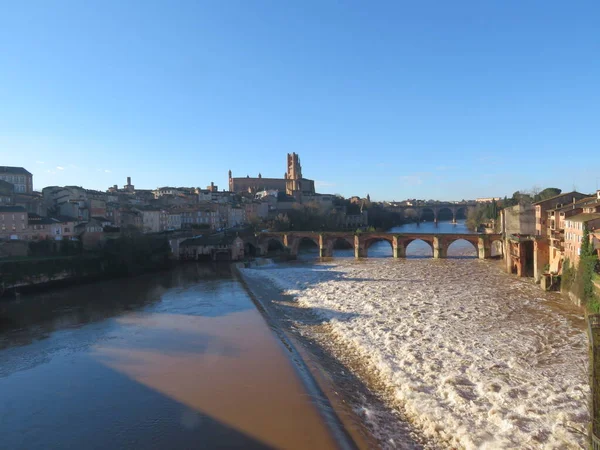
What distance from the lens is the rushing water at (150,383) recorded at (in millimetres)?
9359

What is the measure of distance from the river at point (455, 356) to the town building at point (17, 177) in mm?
40691

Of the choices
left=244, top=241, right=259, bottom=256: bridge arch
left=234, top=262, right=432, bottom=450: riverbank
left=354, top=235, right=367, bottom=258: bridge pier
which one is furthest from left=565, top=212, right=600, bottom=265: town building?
left=244, top=241, right=259, bottom=256: bridge arch

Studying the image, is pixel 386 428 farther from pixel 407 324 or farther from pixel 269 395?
pixel 407 324

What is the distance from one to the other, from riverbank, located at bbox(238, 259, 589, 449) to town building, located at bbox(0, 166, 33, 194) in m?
40.1

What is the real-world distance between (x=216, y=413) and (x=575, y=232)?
867 inches

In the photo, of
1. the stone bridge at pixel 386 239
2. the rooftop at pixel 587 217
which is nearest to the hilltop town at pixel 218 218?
the rooftop at pixel 587 217

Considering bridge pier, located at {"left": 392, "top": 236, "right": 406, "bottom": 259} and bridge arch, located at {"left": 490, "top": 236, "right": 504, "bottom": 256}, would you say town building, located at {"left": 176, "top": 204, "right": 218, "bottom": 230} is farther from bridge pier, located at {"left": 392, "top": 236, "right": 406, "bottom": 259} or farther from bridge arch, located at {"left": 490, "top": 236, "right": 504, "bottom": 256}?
bridge arch, located at {"left": 490, "top": 236, "right": 504, "bottom": 256}

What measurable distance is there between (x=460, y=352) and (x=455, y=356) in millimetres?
497

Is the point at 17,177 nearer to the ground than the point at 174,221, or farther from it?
farther from it

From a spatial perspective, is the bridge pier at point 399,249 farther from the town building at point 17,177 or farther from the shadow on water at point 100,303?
the town building at point 17,177

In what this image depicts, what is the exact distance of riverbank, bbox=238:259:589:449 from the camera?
9484 mm

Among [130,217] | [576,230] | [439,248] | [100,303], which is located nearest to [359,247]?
[439,248]

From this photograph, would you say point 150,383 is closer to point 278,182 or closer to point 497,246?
point 497,246

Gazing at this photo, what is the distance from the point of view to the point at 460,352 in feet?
45.9
